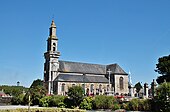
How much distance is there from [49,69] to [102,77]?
52.9 feet

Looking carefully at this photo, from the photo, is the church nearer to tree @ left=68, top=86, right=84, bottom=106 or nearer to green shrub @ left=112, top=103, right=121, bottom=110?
tree @ left=68, top=86, right=84, bottom=106

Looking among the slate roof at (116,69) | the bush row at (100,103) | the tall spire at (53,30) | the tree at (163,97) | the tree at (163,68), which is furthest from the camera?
the slate roof at (116,69)

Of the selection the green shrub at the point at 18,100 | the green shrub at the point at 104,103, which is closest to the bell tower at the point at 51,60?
the green shrub at the point at 18,100

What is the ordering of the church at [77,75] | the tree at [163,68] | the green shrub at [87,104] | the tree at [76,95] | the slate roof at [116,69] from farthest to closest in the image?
the slate roof at [116,69] → the church at [77,75] → the tree at [163,68] → the tree at [76,95] → the green shrub at [87,104]

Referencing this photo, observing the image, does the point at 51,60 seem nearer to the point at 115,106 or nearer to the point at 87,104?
the point at 87,104

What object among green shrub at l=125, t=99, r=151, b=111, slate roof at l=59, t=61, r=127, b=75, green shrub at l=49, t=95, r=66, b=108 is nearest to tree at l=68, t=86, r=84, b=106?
green shrub at l=49, t=95, r=66, b=108

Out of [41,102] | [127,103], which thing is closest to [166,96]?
[127,103]

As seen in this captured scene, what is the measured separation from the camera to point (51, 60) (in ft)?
222

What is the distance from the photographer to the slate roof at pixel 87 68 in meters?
68.8

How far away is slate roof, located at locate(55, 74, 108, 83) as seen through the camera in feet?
214

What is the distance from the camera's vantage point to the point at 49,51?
68938 mm

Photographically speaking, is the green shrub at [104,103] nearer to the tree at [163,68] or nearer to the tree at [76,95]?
the tree at [76,95]

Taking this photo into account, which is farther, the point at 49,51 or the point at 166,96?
the point at 49,51

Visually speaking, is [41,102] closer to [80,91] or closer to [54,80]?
[80,91]
